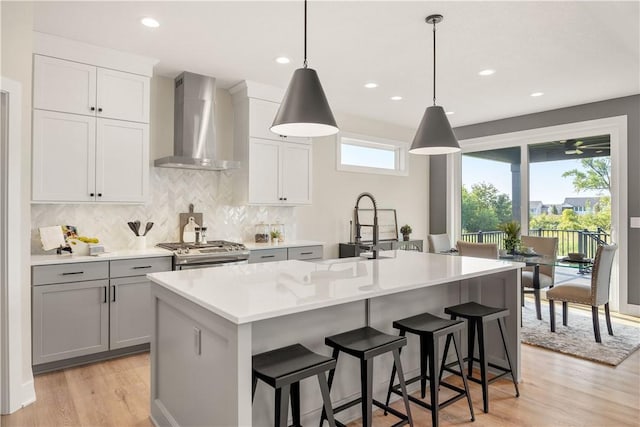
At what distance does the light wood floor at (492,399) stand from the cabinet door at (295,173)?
232 centimetres

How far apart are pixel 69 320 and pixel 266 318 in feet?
7.85

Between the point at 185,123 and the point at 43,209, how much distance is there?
4.83 ft

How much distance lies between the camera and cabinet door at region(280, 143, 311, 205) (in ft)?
15.3

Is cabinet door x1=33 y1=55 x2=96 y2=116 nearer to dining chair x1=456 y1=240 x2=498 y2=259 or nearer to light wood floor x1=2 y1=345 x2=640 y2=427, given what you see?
light wood floor x1=2 y1=345 x2=640 y2=427

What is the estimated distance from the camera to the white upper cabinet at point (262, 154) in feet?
14.4

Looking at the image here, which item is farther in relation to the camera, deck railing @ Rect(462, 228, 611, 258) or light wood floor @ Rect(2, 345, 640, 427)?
deck railing @ Rect(462, 228, 611, 258)

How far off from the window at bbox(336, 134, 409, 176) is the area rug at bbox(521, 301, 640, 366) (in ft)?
9.48

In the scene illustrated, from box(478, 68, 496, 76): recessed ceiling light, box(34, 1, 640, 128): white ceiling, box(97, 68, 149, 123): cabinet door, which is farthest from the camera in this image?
box(478, 68, 496, 76): recessed ceiling light

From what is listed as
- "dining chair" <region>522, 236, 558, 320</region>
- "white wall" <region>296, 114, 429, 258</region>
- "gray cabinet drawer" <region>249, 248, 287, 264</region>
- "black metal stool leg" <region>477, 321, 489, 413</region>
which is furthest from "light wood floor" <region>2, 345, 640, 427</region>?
"white wall" <region>296, 114, 429, 258</region>

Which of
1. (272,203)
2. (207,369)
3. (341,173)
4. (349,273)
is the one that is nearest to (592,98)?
(341,173)

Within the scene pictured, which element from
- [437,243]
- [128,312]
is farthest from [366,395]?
[437,243]

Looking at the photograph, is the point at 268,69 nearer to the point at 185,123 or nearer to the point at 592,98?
the point at 185,123

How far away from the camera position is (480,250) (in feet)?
14.3

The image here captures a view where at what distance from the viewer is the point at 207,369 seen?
180 cm
